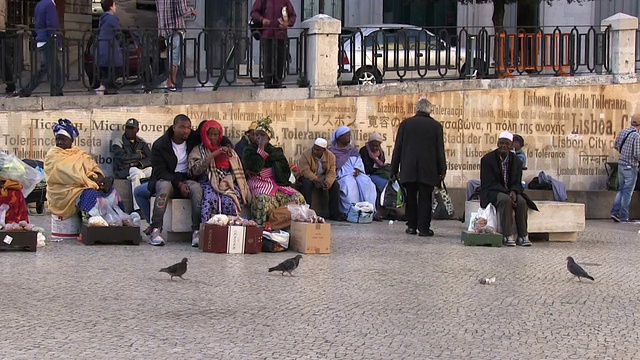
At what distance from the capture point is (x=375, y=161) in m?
16.9

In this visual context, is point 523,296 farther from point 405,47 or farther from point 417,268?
point 405,47

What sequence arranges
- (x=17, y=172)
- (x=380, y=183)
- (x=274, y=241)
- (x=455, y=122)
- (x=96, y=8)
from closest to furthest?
(x=17, y=172) → (x=274, y=241) → (x=380, y=183) → (x=455, y=122) → (x=96, y=8)

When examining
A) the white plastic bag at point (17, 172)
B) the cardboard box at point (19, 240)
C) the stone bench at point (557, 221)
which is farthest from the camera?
the stone bench at point (557, 221)

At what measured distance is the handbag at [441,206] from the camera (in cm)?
1639

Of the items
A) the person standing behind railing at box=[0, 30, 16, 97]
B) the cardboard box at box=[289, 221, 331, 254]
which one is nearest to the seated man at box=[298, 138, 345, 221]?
the cardboard box at box=[289, 221, 331, 254]

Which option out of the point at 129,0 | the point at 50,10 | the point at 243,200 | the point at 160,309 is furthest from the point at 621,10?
the point at 160,309

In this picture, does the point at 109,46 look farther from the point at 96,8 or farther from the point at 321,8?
the point at 321,8

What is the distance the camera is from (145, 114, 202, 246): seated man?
12.3 metres

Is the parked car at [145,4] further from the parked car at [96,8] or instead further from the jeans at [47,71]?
the jeans at [47,71]

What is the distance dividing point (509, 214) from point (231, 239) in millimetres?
3427

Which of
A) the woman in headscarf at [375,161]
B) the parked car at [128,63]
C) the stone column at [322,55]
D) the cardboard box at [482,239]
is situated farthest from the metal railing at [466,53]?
the cardboard box at [482,239]

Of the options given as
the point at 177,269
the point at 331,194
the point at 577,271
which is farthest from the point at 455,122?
the point at 177,269

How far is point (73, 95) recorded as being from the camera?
Answer: 1619 centimetres

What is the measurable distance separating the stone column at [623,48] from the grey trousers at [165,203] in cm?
962
